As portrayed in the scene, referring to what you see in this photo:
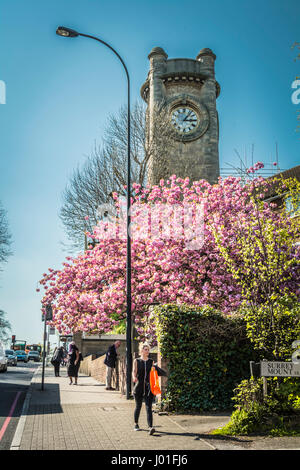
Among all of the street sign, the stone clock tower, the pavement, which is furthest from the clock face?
the street sign

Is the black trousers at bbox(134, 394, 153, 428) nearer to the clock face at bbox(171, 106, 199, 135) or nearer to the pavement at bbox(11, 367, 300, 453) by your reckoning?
the pavement at bbox(11, 367, 300, 453)

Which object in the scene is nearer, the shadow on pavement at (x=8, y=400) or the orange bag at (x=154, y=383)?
the orange bag at (x=154, y=383)

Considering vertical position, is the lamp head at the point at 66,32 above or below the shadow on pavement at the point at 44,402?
above

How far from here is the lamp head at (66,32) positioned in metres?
14.8

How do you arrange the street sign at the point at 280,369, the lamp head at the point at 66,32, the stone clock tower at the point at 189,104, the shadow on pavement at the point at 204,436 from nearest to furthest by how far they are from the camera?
1. the shadow on pavement at the point at 204,436
2. the street sign at the point at 280,369
3. the lamp head at the point at 66,32
4. the stone clock tower at the point at 189,104

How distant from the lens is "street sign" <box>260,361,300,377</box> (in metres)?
9.05

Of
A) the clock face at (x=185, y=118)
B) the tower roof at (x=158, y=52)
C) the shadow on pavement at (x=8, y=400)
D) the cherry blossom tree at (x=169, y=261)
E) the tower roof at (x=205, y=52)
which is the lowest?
the shadow on pavement at (x=8, y=400)

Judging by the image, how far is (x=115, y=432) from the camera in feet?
28.3

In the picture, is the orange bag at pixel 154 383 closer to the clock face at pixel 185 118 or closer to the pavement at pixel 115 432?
the pavement at pixel 115 432

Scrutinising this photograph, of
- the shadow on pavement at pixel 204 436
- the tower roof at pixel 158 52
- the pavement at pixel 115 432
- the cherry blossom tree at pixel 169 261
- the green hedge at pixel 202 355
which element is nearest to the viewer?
the pavement at pixel 115 432

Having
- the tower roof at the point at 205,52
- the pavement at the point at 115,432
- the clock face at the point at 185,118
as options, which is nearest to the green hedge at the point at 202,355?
the pavement at the point at 115,432

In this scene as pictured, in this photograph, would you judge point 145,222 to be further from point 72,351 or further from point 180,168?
Result: point 180,168
